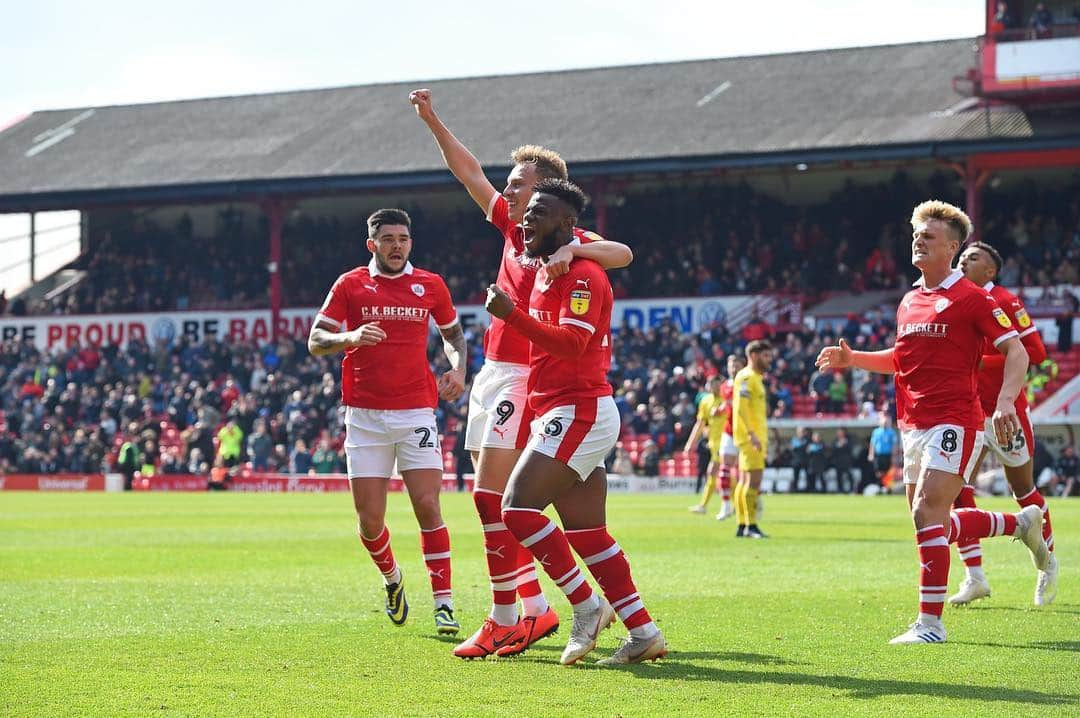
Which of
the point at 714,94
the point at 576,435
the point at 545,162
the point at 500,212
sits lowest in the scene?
the point at 576,435

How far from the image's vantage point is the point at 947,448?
920cm

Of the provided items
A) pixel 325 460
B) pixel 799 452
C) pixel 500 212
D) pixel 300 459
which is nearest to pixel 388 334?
pixel 500 212

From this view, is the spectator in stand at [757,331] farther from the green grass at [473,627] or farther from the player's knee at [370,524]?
the player's knee at [370,524]

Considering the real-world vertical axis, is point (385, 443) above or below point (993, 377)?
below

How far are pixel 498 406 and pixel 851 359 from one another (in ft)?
7.33

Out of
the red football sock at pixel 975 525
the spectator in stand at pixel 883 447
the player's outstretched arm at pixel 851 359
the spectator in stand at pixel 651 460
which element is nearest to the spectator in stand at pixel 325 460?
the spectator in stand at pixel 651 460

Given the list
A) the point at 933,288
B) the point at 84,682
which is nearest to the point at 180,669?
the point at 84,682

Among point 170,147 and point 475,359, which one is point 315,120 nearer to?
point 170,147

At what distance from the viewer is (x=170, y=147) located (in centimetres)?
5428

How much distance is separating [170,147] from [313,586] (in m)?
43.8

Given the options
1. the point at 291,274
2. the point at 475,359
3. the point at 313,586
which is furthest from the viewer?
the point at 291,274

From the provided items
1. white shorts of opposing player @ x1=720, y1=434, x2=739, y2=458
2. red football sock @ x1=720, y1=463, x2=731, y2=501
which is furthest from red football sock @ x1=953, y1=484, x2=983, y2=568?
red football sock @ x1=720, y1=463, x2=731, y2=501

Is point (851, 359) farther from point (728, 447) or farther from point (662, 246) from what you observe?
point (662, 246)

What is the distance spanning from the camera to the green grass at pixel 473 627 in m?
7.02
